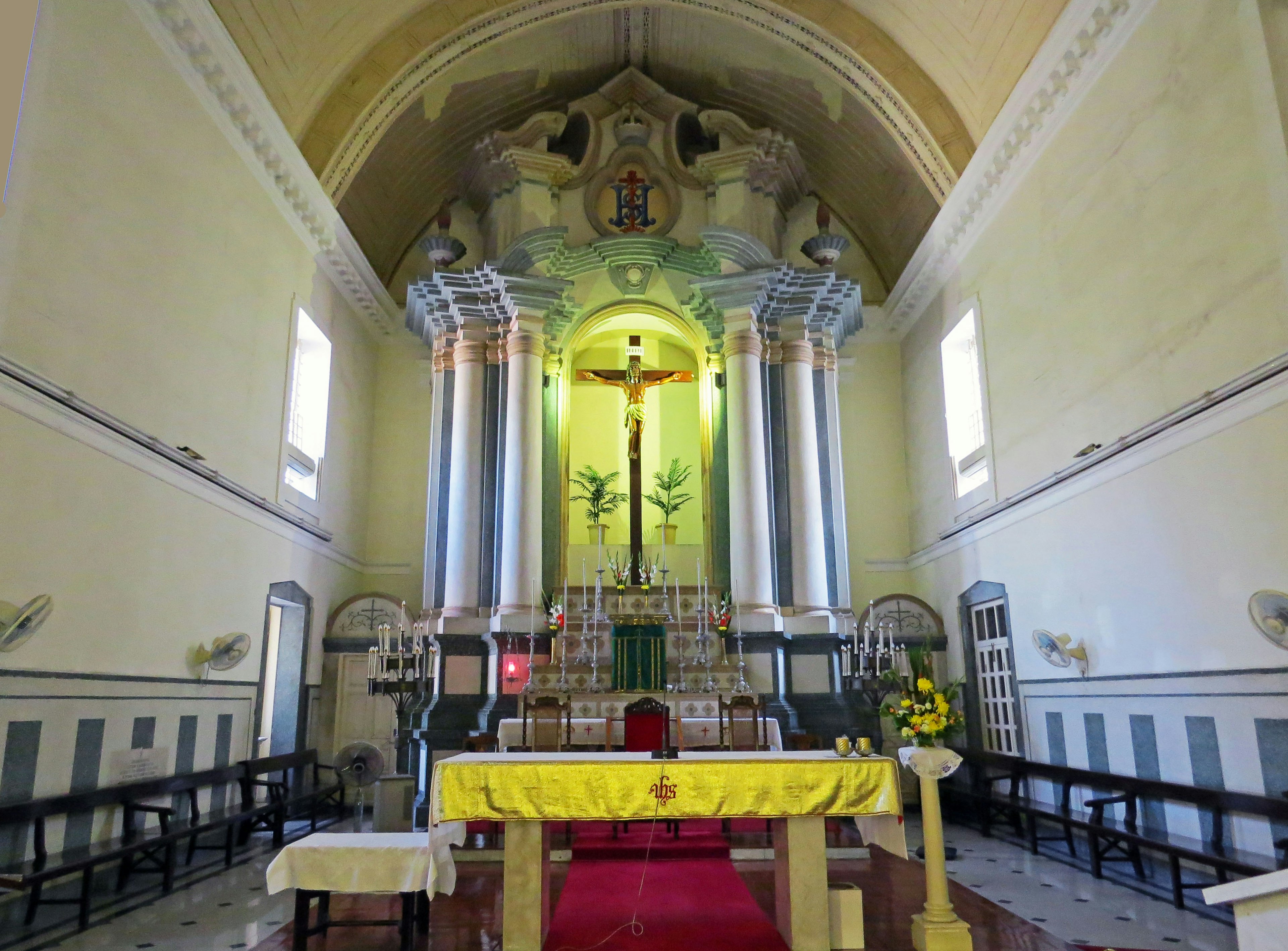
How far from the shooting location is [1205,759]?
7371 mm

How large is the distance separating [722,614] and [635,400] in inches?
131

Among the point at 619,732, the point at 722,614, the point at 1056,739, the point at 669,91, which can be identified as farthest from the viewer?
the point at 669,91

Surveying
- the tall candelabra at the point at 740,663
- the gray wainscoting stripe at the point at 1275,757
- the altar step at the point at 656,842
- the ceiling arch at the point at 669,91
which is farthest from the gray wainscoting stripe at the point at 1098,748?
the ceiling arch at the point at 669,91

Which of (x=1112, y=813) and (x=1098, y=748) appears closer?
(x=1112, y=813)

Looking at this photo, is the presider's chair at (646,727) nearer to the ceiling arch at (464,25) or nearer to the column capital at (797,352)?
the column capital at (797,352)

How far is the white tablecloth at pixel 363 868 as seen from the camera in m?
5.71

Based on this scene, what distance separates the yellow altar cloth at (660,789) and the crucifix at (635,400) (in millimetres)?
7395

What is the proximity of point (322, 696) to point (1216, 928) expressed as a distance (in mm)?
10888

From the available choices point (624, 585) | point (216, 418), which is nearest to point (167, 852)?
point (216, 418)

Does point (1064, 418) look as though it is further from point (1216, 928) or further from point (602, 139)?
point (602, 139)

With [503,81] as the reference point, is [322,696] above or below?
below

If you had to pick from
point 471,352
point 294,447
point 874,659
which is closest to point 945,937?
point 874,659

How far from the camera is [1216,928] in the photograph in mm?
6160

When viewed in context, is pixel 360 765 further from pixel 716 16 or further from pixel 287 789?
pixel 716 16
